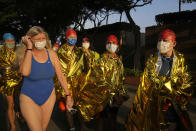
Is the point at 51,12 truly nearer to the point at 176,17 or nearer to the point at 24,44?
the point at 176,17

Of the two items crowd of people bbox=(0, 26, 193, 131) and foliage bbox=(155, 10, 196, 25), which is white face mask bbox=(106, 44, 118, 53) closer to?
crowd of people bbox=(0, 26, 193, 131)

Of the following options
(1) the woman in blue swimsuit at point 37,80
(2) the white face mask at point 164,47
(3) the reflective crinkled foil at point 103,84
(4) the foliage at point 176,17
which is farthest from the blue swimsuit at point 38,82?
(4) the foliage at point 176,17

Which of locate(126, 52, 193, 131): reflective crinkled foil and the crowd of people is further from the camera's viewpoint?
locate(126, 52, 193, 131): reflective crinkled foil

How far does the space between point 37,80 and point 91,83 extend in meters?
1.81

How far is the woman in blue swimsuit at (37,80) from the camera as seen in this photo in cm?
231

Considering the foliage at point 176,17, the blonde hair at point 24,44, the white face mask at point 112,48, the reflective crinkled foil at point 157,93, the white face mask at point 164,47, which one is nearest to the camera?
the blonde hair at point 24,44

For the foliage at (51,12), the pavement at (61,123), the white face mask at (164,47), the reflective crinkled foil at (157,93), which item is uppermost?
the foliage at (51,12)

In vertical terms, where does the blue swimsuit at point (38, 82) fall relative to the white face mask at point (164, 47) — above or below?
below

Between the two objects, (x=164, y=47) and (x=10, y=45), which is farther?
(x=10, y=45)

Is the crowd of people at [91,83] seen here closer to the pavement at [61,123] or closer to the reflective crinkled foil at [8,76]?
the reflective crinkled foil at [8,76]

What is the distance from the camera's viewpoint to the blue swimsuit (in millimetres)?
2365

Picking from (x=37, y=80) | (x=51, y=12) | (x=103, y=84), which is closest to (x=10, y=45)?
(x=103, y=84)

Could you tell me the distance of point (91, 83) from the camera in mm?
4125

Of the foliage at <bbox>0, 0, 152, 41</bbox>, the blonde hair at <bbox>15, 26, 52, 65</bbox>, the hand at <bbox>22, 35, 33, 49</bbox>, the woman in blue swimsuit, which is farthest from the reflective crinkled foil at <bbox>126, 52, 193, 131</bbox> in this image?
the foliage at <bbox>0, 0, 152, 41</bbox>
